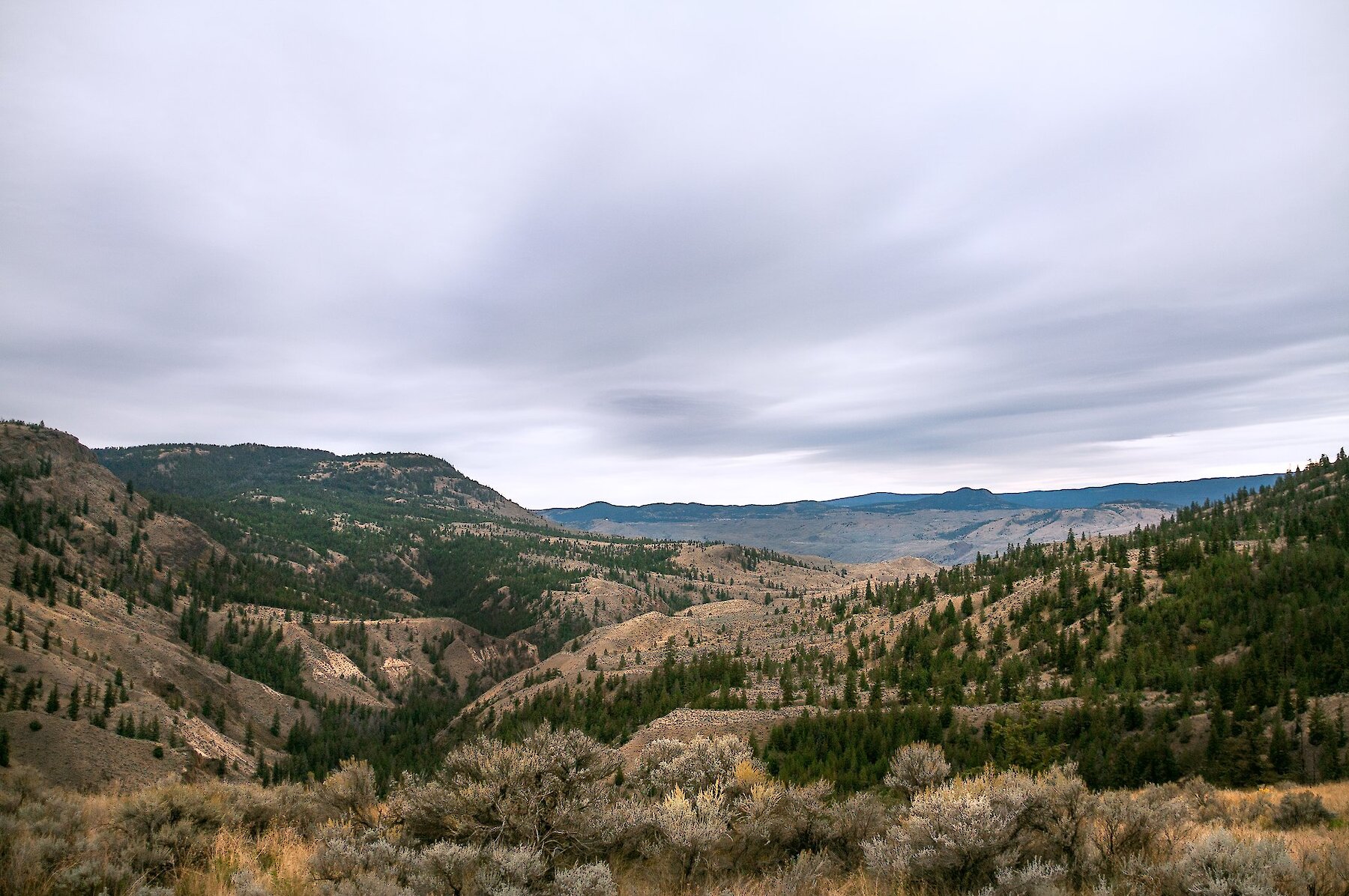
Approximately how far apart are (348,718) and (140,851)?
107745 mm

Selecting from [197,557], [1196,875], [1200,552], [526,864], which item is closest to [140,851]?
[526,864]

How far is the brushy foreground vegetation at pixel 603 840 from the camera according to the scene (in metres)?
8.65

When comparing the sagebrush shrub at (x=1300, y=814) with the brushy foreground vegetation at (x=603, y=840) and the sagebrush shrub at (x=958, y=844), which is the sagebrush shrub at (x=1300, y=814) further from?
the sagebrush shrub at (x=958, y=844)

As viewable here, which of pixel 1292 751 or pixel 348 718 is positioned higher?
pixel 1292 751

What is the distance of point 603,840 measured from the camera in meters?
11.4

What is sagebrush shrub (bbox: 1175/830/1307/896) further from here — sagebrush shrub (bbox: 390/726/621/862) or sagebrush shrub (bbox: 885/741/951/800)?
sagebrush shrub (bbox: 390/726/621/862)

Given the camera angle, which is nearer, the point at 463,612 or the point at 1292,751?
the point at 1292,751

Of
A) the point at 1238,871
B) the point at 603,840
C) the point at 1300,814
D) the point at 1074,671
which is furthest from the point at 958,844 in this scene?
the point at 1074,671

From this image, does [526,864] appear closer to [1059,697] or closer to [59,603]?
[1059,697]

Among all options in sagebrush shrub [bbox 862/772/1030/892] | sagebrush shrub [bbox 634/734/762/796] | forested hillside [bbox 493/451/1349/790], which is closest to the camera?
sagebrush shrub [bbox 862/772/1030/892]

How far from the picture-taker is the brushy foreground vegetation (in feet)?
28.4

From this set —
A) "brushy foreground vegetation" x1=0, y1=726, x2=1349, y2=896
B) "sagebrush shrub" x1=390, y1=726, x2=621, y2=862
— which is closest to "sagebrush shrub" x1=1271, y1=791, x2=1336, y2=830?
"brushy foreground vegetation" x1=0, y1=726, x2=1349, y2=896

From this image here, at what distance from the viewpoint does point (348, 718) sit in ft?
326

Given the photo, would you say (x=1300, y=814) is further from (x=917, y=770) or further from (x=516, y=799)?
(x=516, y=799)
